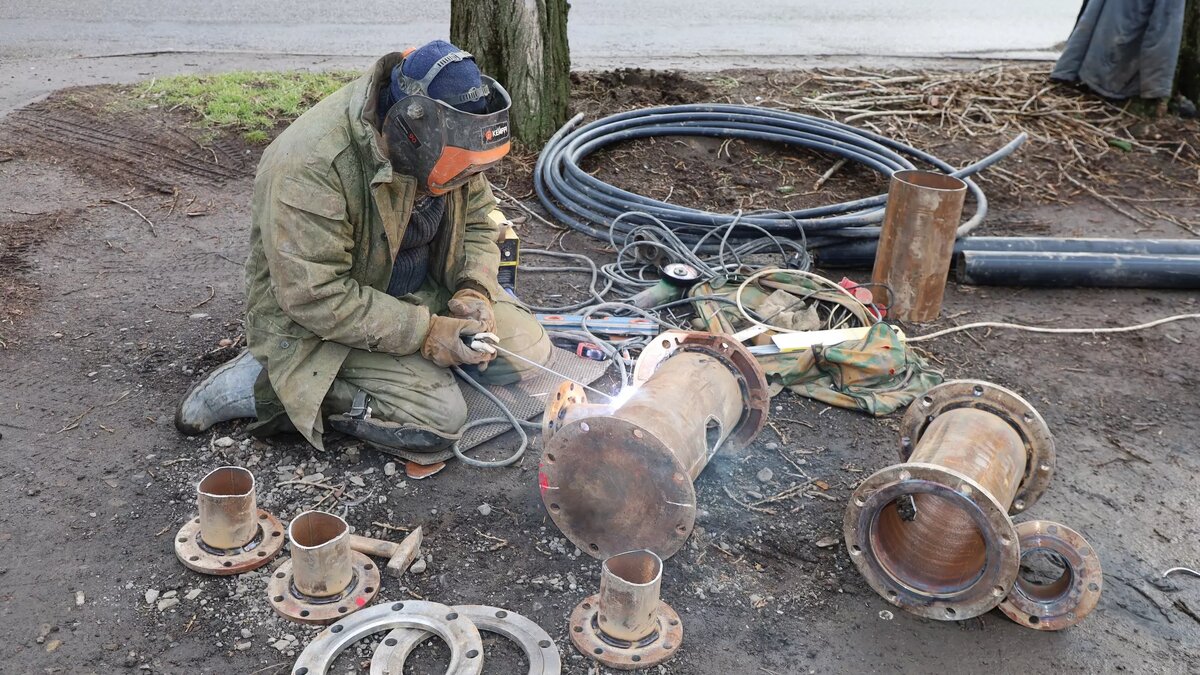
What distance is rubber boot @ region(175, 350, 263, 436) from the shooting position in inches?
152

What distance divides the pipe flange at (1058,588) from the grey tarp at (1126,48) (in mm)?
6511

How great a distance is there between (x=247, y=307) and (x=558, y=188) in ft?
8.80

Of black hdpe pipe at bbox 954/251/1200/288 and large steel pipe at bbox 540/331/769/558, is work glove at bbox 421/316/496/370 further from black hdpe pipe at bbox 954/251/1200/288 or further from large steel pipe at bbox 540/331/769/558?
black hdpe pipe at bbox 954/251/1200/288

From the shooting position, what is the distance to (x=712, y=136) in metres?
7.04

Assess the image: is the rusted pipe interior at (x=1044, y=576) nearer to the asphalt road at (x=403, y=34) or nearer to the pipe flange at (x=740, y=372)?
the pipe flange at (x=740, y=372)

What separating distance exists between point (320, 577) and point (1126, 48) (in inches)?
322

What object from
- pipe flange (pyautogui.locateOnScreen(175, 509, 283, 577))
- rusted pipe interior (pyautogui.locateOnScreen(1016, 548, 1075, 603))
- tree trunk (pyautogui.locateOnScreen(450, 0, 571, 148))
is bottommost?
pipe flange (pyautogui.locateOnScreen(175, 509, 283, 577))

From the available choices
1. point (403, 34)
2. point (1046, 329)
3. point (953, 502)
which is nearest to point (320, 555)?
point (953, 502)

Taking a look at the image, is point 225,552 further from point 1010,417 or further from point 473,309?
point 1010,417

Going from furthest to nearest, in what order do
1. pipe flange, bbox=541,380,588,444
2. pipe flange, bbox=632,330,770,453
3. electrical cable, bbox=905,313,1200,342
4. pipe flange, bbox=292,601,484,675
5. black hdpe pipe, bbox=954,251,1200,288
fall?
1. black hdpe pipe, bbox=954,251,1200,288
2. electrical cable, bbox=905,313,1200,342
3. pipe flange, bbox=632,330,770,453
4. pipe flange, bbox=541,380,588,444
5. pipe flange, bbox=292,601,484,675

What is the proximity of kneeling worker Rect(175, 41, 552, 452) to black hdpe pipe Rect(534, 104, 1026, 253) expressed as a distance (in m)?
1.67

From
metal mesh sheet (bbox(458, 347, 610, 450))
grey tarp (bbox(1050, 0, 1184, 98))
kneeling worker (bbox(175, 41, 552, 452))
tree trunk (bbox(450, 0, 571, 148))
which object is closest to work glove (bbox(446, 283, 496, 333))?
kneeling worker (bbox(175, 41, 552, 452))

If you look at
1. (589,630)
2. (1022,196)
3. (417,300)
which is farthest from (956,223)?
(589,630)

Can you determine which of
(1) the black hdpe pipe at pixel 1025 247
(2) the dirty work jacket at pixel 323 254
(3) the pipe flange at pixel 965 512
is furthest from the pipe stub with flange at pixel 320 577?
(1) the black hdpe pipe at pixel 1025 247
